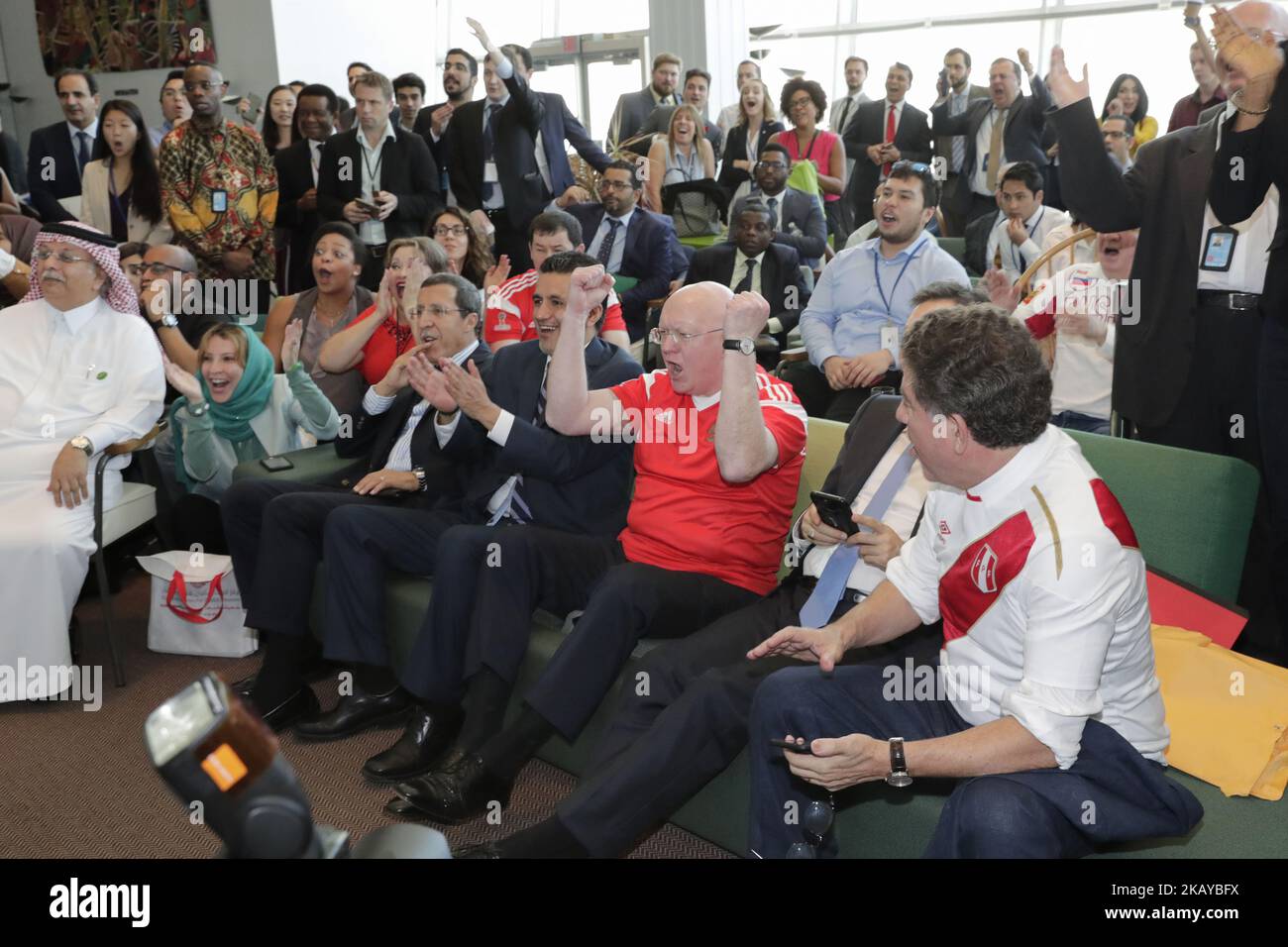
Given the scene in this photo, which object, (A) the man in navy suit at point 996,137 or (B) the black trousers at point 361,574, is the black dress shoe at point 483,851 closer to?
(B) the black trousers at point 361,574

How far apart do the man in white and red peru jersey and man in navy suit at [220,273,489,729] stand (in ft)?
5.31

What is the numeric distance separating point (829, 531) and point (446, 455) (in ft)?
4.28

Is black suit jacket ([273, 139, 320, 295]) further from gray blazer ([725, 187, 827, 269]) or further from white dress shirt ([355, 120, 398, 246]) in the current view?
gray blazer ([725, 187, 827, 269])

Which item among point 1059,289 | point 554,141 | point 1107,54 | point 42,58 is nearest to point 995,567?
point 1059,289

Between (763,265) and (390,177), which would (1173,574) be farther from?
(390,177)

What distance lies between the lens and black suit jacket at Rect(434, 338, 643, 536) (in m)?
2.81

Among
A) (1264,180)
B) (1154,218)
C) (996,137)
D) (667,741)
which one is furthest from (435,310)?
(996,137)

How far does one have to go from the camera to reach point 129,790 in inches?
111

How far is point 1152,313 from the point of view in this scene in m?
2.64

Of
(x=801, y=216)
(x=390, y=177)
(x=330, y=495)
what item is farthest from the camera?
(x=801, y=216)

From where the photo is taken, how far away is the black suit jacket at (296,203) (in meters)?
5.64

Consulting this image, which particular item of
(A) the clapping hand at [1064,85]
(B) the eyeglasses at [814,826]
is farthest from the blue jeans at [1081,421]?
(B) the eyeglasses at [814,826]

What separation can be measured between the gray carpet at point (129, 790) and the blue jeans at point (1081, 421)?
1804 millimetres

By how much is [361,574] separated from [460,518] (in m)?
0.31
